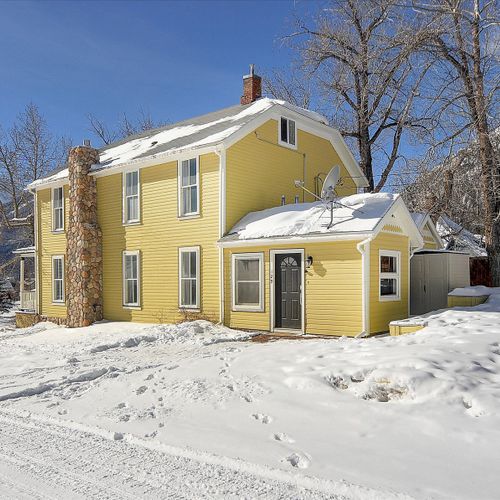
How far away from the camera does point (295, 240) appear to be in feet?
42.1

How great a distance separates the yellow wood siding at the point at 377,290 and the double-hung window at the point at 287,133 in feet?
18.4

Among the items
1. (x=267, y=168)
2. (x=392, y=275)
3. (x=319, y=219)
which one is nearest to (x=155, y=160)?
(x=267, y=168)

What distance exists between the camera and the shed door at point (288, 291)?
43.5 feet

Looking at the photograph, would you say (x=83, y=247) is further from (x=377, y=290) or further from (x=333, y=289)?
(x=377, y=290)

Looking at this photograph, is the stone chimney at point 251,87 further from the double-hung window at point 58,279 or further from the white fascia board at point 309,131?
the double-hung window at point 58,279

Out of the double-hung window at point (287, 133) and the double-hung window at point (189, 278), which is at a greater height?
the double-hung window at point (287, 133)

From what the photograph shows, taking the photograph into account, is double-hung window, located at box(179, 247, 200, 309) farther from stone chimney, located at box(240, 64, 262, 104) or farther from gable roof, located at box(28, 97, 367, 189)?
stone chimney, located at box(240, 64, 262, 104)

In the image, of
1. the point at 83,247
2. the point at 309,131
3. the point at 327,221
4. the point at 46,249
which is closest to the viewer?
the point at 327,221

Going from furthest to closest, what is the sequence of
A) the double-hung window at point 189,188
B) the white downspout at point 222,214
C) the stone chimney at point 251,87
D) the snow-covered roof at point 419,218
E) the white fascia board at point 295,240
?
the stone chimney at point 251,87
the snow-covered roof at point 419,218
the double-hung window at point 189,188
the white downspout at point 222,214
the white fascia board at point 295,240

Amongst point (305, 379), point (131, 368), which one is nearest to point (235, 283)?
point (131, 368)

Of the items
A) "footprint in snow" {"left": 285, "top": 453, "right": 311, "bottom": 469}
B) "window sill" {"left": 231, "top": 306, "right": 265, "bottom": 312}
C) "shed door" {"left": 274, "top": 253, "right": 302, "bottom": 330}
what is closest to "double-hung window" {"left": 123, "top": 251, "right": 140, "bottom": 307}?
"window sill" {"left": 231, "top": 306, "right": 265, "bottom": 312}

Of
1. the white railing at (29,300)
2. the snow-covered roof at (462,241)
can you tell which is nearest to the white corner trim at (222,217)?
the white railing at (29,300)

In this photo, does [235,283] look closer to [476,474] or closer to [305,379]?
[305,379]

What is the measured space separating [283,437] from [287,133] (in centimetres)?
1348
